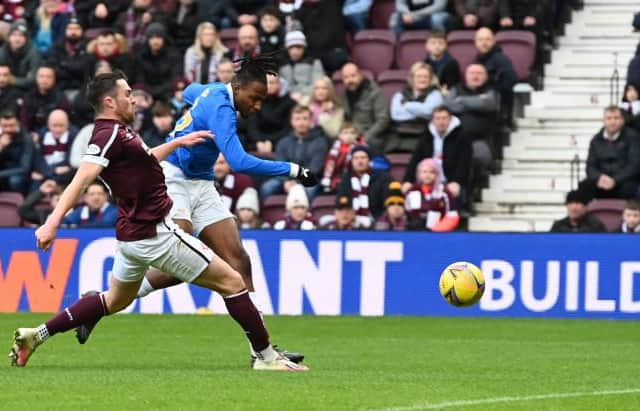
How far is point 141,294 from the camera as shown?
1315 cm

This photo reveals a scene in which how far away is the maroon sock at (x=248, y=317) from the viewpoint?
38.7ft

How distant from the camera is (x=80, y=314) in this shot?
12.1 metres

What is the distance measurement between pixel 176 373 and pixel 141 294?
1.71m

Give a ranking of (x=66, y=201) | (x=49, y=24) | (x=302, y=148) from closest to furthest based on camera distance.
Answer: (x=66, y=201)
(x=302, y=148)
(x=49, y=24)

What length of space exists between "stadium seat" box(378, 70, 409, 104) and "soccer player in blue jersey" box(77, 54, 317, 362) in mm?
9828

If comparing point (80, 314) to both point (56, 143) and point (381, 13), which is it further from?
point (381, 13)

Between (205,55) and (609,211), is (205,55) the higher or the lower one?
the higher one

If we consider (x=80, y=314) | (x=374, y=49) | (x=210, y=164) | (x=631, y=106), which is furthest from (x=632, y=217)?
(x=80, y=314)

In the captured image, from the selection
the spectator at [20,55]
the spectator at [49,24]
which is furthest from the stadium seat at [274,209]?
the spectator at [49,24]

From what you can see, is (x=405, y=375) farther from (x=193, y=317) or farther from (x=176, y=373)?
(x=193, y=317)

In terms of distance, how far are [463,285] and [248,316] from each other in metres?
2.49

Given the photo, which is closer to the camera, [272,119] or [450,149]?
[450,149]

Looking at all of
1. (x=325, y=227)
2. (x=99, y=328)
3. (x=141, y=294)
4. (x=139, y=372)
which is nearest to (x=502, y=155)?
(x=325, y=227)

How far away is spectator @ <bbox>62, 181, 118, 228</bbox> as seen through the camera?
20.8m
